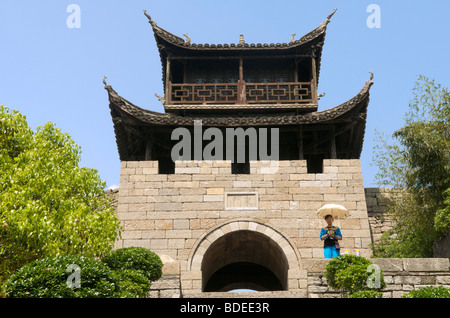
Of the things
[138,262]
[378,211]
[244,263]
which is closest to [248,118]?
[244,263]

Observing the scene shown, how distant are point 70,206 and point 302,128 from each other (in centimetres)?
805

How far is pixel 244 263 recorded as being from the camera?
1905 centimetres

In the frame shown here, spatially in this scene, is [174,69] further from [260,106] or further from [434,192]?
[434,192]

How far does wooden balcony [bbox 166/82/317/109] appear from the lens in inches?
763

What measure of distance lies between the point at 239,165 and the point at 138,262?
22.5 ft

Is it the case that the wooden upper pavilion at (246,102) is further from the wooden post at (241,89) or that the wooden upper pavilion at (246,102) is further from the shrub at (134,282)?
the shrub at (134,282)

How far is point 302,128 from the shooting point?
18.1m

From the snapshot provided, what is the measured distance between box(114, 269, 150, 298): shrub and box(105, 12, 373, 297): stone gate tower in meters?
0.92

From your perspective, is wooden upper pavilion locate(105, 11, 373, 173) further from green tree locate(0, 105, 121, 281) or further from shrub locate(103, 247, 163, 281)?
shrub locate(103, 247, 163, 281)

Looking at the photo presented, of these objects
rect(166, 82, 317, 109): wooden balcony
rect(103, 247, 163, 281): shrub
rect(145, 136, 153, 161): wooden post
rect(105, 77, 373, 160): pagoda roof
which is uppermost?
rect(166, 82, 317, 109): wooden balcony

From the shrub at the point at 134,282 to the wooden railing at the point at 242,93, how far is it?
892 centimetres

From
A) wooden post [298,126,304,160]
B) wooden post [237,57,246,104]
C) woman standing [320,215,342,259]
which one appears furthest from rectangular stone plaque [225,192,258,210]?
wooden post [237,57,246,104]
